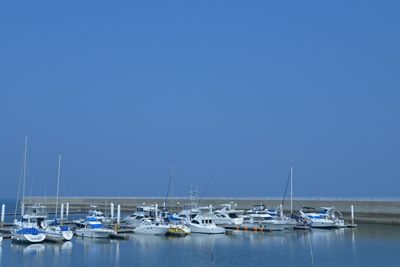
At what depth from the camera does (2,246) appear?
138ft

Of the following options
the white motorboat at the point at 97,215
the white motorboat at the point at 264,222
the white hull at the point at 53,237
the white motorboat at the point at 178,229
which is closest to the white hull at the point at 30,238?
the white hull at the point at 53,237

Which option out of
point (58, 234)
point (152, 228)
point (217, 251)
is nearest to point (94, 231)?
point (58, 234)

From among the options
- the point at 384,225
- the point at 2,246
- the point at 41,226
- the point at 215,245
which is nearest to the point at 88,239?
the point at 41,226

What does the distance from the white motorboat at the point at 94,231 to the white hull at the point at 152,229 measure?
3946 millimetres

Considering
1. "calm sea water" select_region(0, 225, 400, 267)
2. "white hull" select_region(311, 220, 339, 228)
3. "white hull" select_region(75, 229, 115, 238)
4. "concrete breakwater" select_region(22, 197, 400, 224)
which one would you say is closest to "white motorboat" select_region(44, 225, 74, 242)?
"calm sea water" select_region(0, 225, 400, 267)

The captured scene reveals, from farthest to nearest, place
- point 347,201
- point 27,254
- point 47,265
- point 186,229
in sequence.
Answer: point 347,201, point 186,229, point 27,254, point 47,265

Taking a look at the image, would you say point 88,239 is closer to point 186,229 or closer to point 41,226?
point 41,226

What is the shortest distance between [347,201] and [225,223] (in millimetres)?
15851

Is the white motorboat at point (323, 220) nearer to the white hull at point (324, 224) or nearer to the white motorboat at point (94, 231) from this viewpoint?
the white hull at point (324, 224)

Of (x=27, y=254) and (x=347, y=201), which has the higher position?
(x=347, y=201)

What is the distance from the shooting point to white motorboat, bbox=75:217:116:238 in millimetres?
47219

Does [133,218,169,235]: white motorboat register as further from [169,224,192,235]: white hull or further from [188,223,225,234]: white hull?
[188,223,225,234]: white hull

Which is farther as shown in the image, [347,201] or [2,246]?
[347,201]

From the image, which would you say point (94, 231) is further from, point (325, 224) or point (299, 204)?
point (299, 204)
